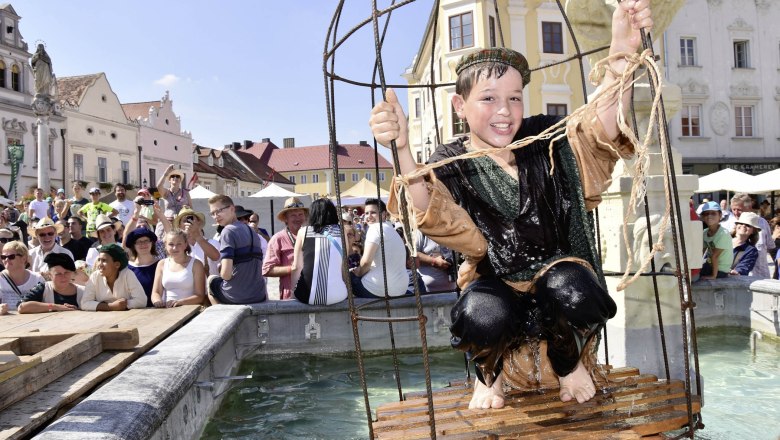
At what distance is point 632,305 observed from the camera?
12.0 feet

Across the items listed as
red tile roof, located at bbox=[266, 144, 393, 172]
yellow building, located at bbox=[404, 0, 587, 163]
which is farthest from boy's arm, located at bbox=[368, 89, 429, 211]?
red tile roof, located at bbox=[266, 144, 393, 172]

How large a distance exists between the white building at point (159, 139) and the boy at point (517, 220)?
38.7 metres

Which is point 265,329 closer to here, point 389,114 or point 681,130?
point 389,114

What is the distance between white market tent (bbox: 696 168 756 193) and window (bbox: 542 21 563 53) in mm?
10217

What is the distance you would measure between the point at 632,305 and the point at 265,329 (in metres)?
2.91

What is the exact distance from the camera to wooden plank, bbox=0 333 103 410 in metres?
2.33

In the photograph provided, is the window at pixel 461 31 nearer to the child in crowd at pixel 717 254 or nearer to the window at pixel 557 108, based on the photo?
the window at pixel 557 108

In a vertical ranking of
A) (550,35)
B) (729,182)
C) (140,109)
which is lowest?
(729,182)

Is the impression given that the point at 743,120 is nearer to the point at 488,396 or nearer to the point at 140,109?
the point at 488,396

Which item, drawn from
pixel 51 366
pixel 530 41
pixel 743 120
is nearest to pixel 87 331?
pixel 51 366

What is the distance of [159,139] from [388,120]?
41902 mm

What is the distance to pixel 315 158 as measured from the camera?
6969 cm

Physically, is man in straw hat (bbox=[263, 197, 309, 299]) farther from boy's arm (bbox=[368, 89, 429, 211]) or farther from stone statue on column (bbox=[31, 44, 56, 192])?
stone statue on column (bbox=[31, 44, 56, 192])

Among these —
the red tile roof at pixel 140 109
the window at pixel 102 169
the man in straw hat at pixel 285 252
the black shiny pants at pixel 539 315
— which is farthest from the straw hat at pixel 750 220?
the red tile roof at pixel 140 109
